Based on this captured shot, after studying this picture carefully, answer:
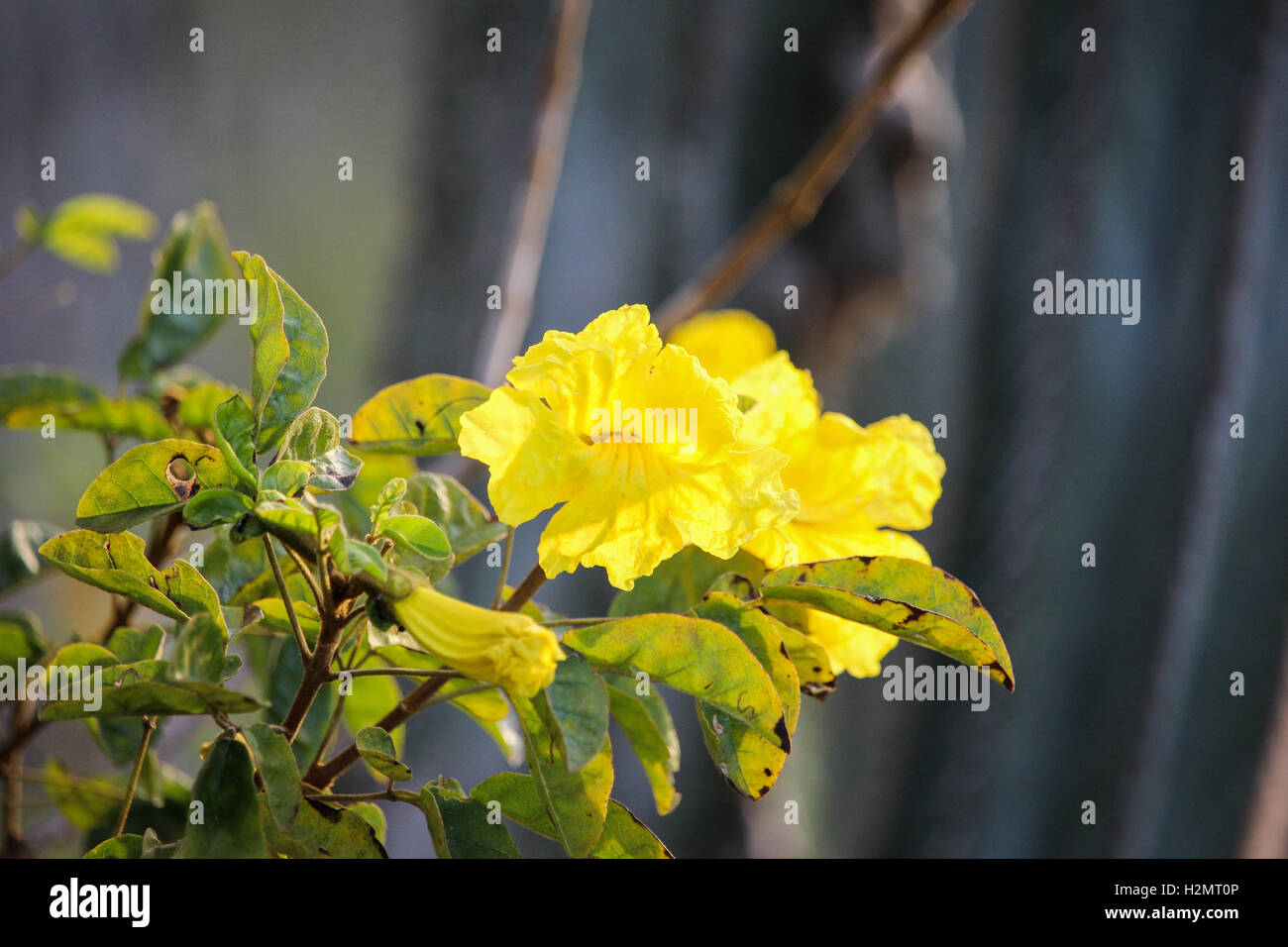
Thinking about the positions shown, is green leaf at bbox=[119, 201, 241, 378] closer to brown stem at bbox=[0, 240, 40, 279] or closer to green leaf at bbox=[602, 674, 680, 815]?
brown stem at bbox=[0, 240, 40, 279]

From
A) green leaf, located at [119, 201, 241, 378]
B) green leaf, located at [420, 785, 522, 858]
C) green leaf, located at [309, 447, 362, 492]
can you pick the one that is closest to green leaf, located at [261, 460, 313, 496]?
green leaf, located at [309, 447, 362, 492]

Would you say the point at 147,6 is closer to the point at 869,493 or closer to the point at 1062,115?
the point at 1062,115

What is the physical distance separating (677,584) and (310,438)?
0.15m

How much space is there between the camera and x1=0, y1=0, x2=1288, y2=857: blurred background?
1.23 m

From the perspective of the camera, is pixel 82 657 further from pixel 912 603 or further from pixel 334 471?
pixel 912 603

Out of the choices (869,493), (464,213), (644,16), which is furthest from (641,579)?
(644,16)

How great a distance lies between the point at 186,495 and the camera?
285 millimetres

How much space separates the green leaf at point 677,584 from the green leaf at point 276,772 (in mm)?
134

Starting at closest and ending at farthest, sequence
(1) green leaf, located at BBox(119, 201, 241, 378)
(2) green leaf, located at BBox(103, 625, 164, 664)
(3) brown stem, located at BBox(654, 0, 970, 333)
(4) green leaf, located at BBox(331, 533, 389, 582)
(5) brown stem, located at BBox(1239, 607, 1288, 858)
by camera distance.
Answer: (4) green leaf, located at BBox(331, 533, 389, 582) < (2) green leaf, located at BBox(103, 625, 164, 664) < (1) green leaf, located at BBox(119, 201, 241, 378) < (3) brown stem, located at BBox(654, 0, 970, 333) < (5) brown stem, located at BBox(1239, 607, 1288, 858)

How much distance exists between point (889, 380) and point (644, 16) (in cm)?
92

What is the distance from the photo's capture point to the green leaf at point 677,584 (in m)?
0.35

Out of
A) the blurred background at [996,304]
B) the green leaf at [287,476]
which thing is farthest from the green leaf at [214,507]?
the blurred background at [996,304]

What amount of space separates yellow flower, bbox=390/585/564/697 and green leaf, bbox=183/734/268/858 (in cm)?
8

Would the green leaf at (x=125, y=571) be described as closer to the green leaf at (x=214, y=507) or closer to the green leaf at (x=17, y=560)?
the green leaf at (x=214, y=507)
